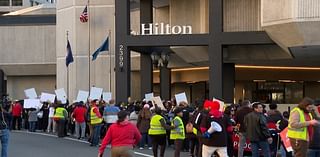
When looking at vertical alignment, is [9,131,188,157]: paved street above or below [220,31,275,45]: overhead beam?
below

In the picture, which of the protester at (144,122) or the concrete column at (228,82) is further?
the concrete column at (228,82)

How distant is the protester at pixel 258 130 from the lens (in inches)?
635

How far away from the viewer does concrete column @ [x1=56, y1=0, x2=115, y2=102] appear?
4647cm

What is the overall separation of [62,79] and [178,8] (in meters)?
14.7

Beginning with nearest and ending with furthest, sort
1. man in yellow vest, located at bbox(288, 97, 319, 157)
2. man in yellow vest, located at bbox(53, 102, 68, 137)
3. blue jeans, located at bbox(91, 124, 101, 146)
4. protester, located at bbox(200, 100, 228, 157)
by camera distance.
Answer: man in yellow vest, located at bbox(288, 97, 319, 157) → protester, located at bbox(200, 100, 228, 157) → blue jeans, located at bbox(91, 124, 101, 146) → man in yellow vest, located at bbox(53, 102, 68, 137)

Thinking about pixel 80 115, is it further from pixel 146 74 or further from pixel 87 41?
pixel 87 41

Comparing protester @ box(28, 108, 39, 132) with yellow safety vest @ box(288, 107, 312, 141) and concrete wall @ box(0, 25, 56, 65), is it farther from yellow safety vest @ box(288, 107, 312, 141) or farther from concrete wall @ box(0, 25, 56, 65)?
concrete wall @ box(0, 25, 56, 65)

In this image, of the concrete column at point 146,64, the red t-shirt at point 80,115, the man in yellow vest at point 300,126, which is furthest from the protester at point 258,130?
the concrete column at point 146,64

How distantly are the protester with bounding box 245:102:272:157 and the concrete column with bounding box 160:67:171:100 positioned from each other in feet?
89.9

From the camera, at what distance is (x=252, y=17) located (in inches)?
1334

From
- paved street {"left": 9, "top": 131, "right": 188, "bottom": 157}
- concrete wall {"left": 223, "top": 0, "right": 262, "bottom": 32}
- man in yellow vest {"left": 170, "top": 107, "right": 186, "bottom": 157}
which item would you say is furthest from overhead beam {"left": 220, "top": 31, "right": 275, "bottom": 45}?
man in yellow vest {"left": 170, "top": 107, "right": 186, "bottom": 157}

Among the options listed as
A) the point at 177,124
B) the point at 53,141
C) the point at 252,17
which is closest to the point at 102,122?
the point at 53,141

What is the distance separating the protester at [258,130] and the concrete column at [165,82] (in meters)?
27.4

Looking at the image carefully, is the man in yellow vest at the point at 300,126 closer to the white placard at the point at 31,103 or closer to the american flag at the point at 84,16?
the white placard at the point at 31,103
